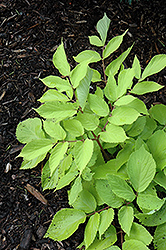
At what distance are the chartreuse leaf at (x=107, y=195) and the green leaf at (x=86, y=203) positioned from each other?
8cm

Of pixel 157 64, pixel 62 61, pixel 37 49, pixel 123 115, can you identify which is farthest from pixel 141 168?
pixel 37 49

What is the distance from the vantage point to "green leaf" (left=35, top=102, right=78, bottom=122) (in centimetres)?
106

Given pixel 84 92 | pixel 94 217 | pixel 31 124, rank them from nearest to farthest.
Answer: pixel 84 92 → pixel 94 217 → pixel 31 124

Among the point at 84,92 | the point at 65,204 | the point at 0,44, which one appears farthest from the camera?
the point at 0,44

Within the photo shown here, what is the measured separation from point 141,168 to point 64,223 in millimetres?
479

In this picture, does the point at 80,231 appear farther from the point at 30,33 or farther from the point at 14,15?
the point at 14,15

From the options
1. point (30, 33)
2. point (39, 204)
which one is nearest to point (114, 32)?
point (30, 33)

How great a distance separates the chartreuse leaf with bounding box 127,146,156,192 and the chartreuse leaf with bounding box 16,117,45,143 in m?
0.56

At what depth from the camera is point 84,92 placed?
1100 mm

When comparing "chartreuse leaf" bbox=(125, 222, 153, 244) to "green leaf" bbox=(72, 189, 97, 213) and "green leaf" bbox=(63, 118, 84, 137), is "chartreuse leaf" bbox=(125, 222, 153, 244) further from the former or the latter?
"green leaf" bbox=(63, 118, 84, 137)

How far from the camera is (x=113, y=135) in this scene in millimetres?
1054

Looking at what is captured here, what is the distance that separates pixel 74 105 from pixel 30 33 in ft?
4.71

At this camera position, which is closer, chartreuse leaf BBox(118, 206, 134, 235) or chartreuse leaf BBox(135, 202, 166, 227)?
chartreuse leaf BBox(118, 206, 134, 235)

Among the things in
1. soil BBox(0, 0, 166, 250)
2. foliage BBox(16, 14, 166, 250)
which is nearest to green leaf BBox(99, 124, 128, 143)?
foliage BBox(16, 14, 166, 250)
